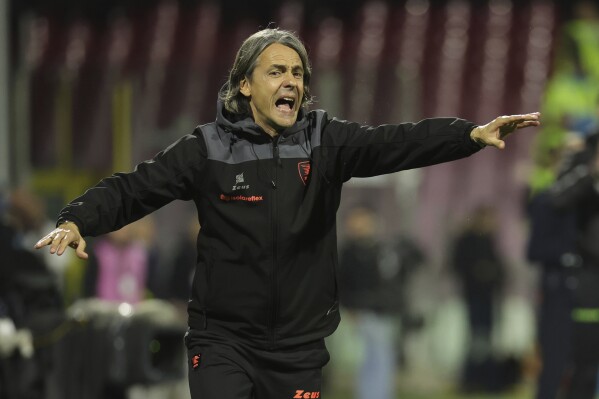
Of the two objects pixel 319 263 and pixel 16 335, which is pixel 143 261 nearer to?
pixel 16 335

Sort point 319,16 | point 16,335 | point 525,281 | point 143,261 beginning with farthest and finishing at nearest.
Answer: point 319,16 → point 525,281 → point 143,261 → point 16,335

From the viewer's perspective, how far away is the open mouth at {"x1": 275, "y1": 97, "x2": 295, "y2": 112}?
4.68 m

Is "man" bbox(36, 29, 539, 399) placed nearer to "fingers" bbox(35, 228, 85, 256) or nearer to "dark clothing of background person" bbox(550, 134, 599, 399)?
"fingers" bbox(35, 228, 85, 256)

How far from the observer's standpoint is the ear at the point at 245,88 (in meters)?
4.82

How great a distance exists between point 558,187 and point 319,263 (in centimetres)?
291

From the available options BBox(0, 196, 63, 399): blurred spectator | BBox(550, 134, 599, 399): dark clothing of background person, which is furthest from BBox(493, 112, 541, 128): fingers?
BBox(0, 196, 63, 399): blurred spectator

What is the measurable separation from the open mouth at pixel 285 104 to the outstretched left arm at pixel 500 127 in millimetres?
735

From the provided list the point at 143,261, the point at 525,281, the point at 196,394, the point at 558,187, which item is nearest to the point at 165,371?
the point at 143,261

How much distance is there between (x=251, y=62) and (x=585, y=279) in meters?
2.90

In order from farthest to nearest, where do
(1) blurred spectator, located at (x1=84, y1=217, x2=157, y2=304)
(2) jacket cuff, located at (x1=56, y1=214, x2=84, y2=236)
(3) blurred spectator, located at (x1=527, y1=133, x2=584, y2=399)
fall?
(1) blurred spectator, located at (x1=84, y1=217, x2=157, y2=304), (3) blurred spectator, located at (x1=527, y1=133, x2=584, y2=399), (2) jacket cuff, located at (x1=56, y1=214, x2=84, y2=236)

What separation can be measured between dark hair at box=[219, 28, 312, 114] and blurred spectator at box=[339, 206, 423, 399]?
5.38 meters

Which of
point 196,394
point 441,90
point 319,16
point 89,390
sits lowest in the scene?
point 89,390

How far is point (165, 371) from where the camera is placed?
8.10m

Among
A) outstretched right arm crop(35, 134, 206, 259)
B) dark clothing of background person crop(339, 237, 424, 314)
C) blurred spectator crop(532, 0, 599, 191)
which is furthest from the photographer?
blurred spectator crop(532, 0, 599, 191)
